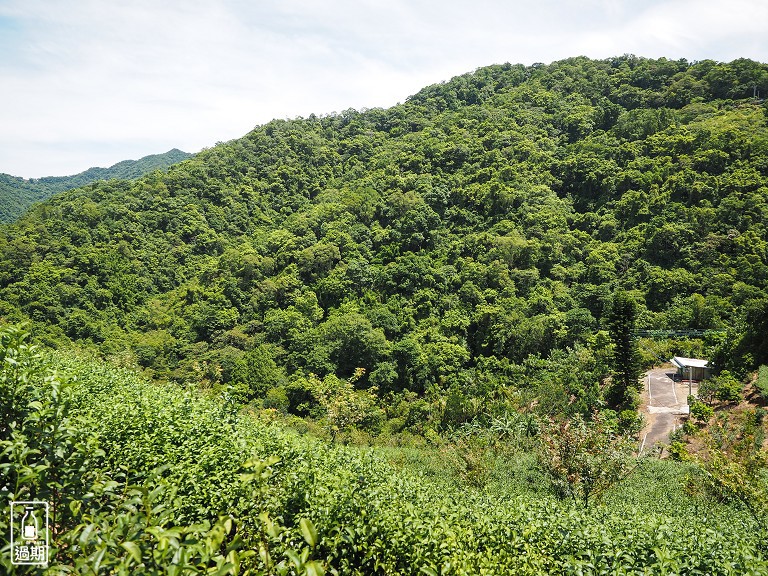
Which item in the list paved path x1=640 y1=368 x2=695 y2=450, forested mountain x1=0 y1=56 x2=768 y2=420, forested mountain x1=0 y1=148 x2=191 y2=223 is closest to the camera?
paved path x1=640 y1=368 x2=695 y2=450

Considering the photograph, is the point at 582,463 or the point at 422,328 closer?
the point at 582,463

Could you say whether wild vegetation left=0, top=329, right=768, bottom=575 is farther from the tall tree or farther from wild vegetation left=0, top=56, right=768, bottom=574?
the tall tree

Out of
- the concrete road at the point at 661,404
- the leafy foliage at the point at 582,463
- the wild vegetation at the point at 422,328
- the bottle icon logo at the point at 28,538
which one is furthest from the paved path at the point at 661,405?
the bottle icon logo at the point at 28,538

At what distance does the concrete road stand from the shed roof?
1259mm

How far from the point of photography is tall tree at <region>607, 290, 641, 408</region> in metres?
26.2

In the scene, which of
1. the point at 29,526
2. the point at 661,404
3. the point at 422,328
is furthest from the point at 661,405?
the point at 29,526

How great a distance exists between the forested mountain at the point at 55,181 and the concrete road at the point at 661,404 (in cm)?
7258

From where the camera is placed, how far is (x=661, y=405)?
86.1 ft

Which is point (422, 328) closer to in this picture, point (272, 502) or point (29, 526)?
point (272, 502)

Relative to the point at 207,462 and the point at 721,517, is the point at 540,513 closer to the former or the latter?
the point at 207,462

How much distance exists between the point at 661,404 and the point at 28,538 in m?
30.3

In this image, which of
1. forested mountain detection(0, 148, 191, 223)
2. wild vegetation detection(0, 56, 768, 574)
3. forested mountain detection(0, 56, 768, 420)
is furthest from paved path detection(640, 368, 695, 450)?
forested mountain detection(0, 148, 191, 223)

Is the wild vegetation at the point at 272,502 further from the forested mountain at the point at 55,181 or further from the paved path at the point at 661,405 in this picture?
the forested mountain at the point at 55,181

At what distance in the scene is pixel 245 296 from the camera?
4341cm
